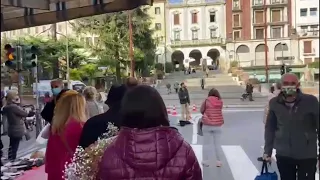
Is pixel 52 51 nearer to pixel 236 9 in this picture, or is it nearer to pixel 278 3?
pixel 236 9

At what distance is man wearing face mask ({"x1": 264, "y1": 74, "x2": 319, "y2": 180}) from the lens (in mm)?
4023

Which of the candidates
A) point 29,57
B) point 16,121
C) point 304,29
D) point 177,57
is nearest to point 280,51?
point 304,29

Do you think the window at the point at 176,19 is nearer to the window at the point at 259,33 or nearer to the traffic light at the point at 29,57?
the window at the point at 259,33

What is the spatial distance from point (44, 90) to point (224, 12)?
2487mm

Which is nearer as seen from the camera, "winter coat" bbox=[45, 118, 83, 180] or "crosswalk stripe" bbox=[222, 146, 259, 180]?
"winter coat" bbox=[45, 118, 83, 180]

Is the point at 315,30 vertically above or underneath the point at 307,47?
above

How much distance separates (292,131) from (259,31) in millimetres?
1072

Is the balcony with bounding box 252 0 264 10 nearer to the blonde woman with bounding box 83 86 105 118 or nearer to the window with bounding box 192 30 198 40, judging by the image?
the window with bounding box 192 30 198 40

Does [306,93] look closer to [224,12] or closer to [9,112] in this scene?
[224,12]

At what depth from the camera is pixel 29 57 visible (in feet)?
20.9

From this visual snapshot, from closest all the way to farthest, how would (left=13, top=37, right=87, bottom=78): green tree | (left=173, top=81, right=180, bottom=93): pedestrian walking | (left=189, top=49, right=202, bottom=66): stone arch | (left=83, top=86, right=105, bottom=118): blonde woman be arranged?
(left=189, top=49, right=202, bottom=66): stone arch → (left=173, top=81, right=180, bottom=93): pedestrian walking → (left=13, top=37, right=87, bottom=78): green tree → (left=83, top=86, right=105, bottom=118): blonde woman

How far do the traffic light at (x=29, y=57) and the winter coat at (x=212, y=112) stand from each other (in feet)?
8.04

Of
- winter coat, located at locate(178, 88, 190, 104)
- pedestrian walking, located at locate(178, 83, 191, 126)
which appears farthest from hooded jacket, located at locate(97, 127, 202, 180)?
winter coat, located at locate(178, 88, 190, 104)

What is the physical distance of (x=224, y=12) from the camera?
16.4 ft
